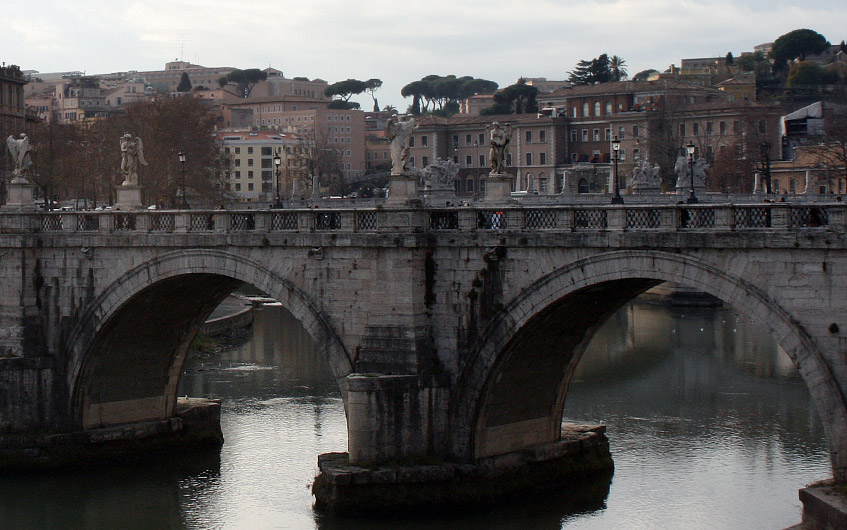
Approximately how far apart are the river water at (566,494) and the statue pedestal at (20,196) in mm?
5291

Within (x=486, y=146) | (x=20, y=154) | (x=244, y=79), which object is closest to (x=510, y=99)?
(x=486, y=146)

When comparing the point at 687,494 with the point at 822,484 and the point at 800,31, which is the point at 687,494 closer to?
the point at 822,484

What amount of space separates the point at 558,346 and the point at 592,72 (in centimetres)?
7571

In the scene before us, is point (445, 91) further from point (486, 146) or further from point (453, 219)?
point (453, 219)

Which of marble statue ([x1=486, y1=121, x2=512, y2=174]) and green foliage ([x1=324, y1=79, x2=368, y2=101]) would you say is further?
green foliage ([x1=324, y1=79, x2=368, y2=101])

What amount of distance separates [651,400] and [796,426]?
13.6ft

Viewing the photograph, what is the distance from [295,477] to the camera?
75.6 ft

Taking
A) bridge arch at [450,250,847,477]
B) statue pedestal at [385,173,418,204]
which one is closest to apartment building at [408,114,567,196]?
bridge arch at [450,250,847,477]

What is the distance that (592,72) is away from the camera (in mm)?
94375

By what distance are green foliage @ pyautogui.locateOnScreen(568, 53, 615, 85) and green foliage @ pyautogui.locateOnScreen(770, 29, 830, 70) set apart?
12808 mm

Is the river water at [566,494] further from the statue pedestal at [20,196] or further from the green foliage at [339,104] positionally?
the green foliage at [339,104]

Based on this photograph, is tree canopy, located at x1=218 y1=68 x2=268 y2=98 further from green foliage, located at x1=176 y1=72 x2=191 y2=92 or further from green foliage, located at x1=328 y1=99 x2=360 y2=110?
green foliage, located at x1=328 y1=99 x2=360 y2=110

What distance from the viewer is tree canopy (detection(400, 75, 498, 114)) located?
13688 centimetres

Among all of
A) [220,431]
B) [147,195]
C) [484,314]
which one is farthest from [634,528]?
[147,195]
